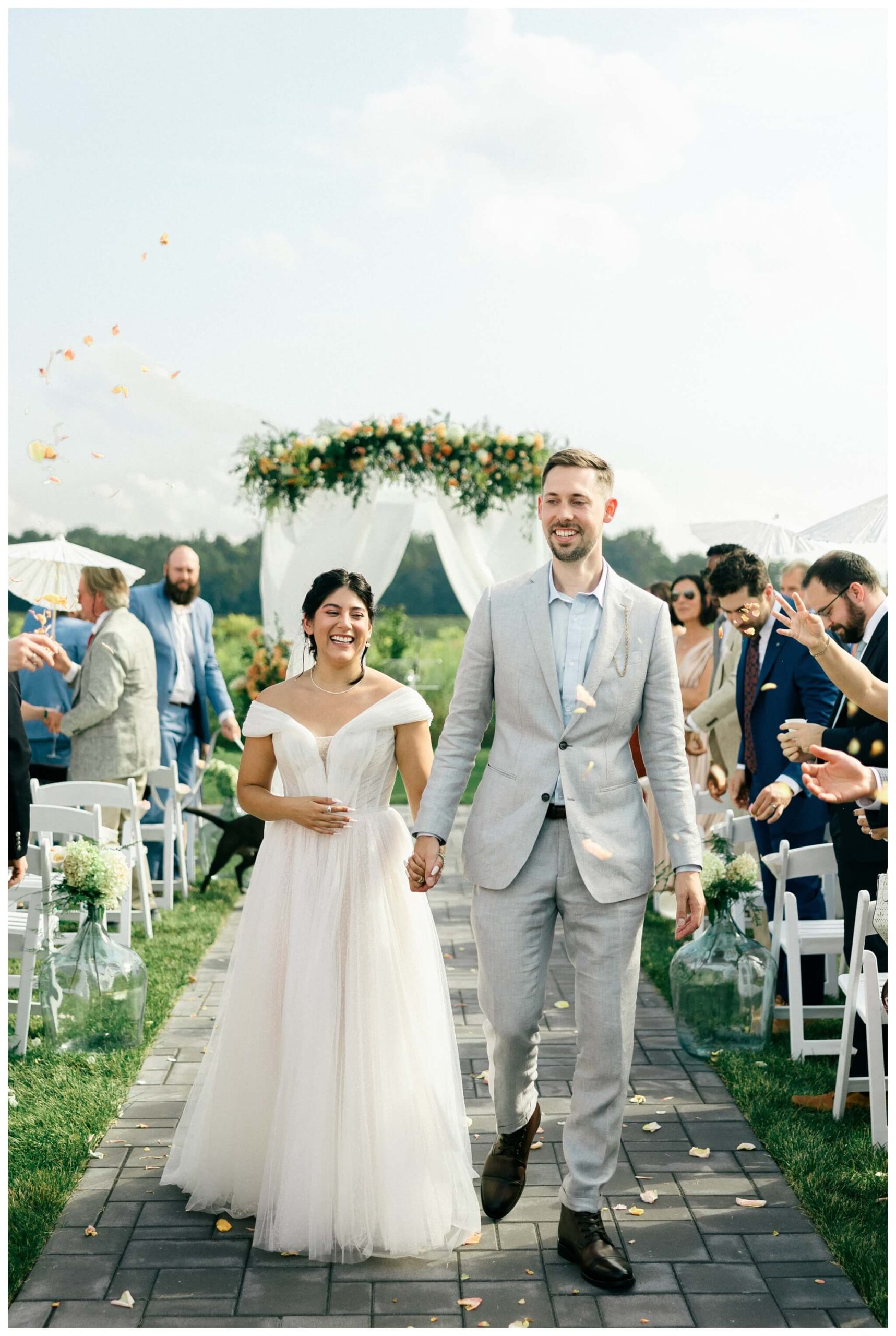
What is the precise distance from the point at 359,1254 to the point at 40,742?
16.8 feet

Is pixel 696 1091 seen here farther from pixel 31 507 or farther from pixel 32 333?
pixel 31 507

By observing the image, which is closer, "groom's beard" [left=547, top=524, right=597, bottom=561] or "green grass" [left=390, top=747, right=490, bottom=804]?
"groom's beard" [left=547, top=524, right=597, bottom=561]

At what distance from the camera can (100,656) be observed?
22.8 ft

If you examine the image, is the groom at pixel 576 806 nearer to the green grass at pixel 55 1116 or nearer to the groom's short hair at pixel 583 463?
the groom's short hair at pixel 583 463

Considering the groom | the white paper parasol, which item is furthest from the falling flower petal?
the white paper parasol

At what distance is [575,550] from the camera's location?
3.16 m

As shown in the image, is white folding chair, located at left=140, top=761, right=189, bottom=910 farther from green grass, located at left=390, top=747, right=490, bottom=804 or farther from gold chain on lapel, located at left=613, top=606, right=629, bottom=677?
gold chain on lapel, located at left=613, top=606, right=629, bottom=677

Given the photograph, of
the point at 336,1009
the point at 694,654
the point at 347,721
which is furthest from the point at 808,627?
the point at 694,654

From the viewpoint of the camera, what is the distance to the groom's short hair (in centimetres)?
311

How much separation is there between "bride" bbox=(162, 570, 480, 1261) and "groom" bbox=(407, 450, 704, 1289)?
8.2 inches

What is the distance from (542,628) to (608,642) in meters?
0.17

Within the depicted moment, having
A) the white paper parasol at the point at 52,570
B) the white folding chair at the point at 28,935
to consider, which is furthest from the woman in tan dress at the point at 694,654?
the white folding chair at the point at 28,935

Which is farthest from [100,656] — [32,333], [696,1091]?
[32,333]

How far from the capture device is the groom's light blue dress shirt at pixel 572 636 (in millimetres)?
3176
